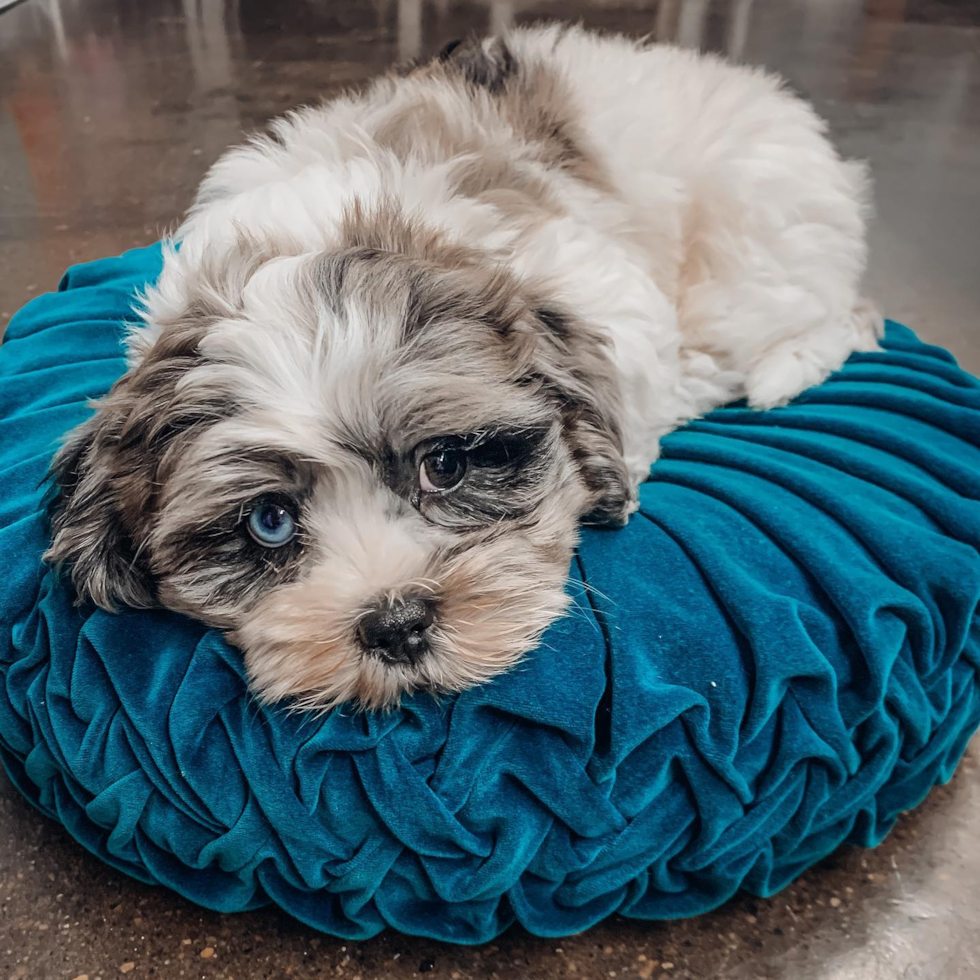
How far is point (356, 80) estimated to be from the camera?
19.3 feet

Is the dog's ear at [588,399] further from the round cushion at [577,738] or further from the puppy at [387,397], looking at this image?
the round cushion at [577,738]

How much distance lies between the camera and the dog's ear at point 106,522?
1.70 m

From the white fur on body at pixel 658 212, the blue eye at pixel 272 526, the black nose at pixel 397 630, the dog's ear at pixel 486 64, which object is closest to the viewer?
the black nose at pixel 397 630

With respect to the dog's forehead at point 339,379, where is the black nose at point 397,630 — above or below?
below

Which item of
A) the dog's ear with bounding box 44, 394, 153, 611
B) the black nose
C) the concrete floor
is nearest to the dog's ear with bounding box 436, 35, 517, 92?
the dog's ear with bounding box 44, 394, 153, 611

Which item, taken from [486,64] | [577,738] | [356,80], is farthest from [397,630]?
[356,80]

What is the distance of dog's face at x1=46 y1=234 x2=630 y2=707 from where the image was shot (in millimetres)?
1575

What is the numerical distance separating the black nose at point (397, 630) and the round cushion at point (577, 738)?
17cm

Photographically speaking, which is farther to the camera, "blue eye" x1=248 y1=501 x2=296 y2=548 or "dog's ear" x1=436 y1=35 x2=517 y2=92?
"dog's ear" x1=436 y1=35 x2=517 y2=92

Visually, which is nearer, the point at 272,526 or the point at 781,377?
the point at 272,526

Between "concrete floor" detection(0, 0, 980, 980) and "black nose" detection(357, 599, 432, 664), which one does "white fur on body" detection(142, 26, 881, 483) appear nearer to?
"black nose" detection(357, 599, 432, 664)

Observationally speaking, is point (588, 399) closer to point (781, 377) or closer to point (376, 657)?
point (376, 657)

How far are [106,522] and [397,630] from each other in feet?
1.78

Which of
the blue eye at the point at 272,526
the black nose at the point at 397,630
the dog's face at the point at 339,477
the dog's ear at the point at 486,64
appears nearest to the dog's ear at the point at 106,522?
the dog's face at the point at 339,477
